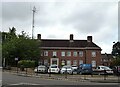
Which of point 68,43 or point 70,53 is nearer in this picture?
point 70,53

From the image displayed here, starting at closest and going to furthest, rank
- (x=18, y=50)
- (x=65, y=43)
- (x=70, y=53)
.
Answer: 1. (x=18, y=50)
2. (x=70, y=53)
3. (x=65, y=43)

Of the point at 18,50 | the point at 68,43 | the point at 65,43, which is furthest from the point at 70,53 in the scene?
the point at 18,50

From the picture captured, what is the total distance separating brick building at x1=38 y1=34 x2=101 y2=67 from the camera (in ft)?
297

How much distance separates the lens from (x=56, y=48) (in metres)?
91.4

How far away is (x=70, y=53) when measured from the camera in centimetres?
9212

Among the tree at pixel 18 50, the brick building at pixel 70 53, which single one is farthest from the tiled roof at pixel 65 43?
the tree at pixel 18 50

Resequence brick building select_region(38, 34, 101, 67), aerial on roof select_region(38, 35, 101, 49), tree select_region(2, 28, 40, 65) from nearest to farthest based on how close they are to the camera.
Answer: tree select_region(2, 28, 40, 65) → brick building select_region(38, 34, 101, 67) → aerial on roof select_region(38, 35, 101, 49)

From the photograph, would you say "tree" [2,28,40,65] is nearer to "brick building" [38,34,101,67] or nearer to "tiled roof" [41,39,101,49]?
"brick building" [38,34,101,67]

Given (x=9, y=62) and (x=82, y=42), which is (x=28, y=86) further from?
(x=82, y=42)

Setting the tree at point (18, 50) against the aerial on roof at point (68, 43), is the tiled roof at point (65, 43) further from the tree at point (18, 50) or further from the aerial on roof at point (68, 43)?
the tree at point (18, 50)

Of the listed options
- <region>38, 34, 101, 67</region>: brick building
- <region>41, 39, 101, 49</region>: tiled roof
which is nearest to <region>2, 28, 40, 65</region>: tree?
<region>38, 34, 101, 67</region>: brick building

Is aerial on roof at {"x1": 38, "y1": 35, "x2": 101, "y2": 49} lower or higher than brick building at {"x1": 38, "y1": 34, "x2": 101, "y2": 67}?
higher

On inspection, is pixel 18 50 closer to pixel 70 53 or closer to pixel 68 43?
pixel 70 53

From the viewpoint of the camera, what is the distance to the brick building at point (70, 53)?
9038cm
